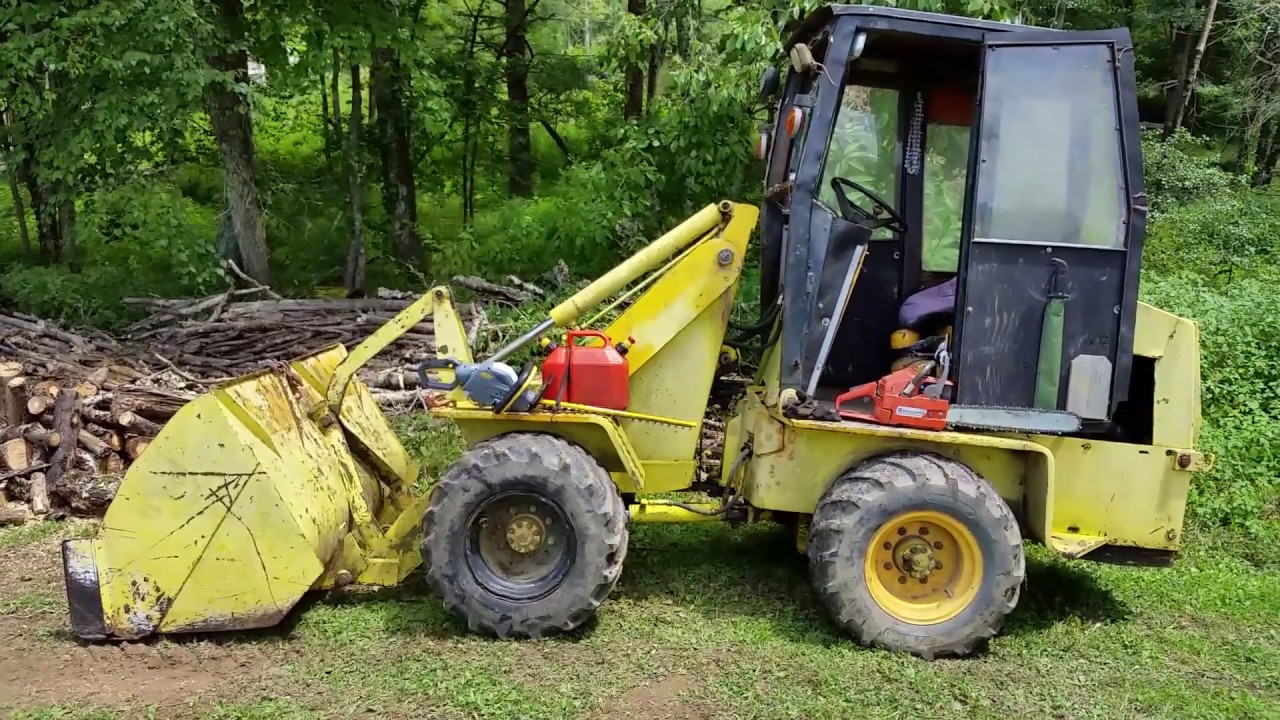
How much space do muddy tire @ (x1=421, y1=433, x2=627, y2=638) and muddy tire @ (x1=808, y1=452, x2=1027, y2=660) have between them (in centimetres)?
92

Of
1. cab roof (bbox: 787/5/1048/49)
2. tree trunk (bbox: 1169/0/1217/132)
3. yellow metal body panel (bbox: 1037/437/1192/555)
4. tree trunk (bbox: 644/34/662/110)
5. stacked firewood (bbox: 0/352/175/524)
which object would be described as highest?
tree trunk (bbox: 1169/0/1217/132)

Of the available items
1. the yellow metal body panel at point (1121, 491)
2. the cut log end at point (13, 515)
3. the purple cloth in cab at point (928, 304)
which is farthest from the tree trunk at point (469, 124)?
the yellow metal body panel at point (1121, 491)

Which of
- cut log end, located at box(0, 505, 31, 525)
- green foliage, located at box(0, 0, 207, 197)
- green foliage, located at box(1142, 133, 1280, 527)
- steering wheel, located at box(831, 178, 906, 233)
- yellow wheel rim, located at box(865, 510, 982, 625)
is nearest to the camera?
yellow wheel rim, located at box(865, 510, 982, 625)

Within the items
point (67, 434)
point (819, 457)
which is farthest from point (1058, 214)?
point (67, 434)

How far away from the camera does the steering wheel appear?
4.44 metres

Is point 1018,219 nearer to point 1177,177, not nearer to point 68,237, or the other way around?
point 1177,177

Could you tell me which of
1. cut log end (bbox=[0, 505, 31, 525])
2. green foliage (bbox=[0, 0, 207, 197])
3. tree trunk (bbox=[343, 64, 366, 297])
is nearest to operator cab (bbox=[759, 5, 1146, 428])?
cut log end (bbox=[0, 505, 31, 525])

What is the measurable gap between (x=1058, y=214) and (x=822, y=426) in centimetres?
129

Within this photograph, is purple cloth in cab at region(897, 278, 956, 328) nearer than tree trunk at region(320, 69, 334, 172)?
Yes

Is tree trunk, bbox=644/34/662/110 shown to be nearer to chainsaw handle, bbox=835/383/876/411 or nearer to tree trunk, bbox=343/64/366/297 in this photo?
tree trunk, bbox=343/64/366/297

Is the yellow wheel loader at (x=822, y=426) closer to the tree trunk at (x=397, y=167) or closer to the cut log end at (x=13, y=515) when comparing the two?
the cut log end at (x=13, y=515)

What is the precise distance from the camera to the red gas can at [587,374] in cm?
433

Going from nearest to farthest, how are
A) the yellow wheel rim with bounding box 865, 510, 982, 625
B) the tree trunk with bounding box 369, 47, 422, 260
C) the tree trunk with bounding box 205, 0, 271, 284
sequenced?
the yellow wheel rim with bounding box 865, 510, 982, 625
the tree trunk with bounding box 205, 0, 271, 284
the tree trunk with bounding box 369, 47, 422, 260

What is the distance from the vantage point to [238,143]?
30.4 ft
